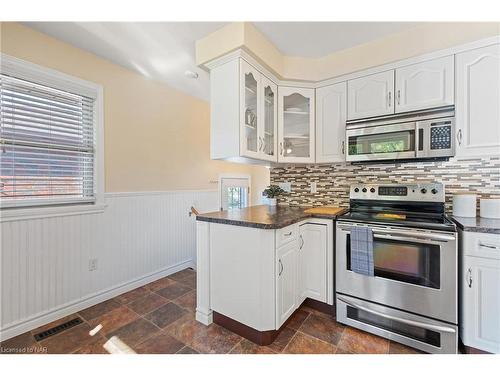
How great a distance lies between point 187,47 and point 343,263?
239 cm

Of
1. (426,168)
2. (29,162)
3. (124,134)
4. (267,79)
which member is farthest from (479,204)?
(29,162)

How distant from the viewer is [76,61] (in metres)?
2.04

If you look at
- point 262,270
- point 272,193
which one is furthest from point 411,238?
point 272,193

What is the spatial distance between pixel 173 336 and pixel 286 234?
3.90 ft

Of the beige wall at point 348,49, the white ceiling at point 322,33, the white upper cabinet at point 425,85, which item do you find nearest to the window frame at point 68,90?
the beige wall at point 348,49

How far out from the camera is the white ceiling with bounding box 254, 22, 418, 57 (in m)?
1.81

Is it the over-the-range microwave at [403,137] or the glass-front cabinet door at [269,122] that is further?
the glass-front cabinet door at [269,122]

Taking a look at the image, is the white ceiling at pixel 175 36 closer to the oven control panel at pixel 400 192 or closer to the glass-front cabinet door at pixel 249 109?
the glass-front cabinet door at pixel 249 109

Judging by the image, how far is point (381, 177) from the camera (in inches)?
87.5

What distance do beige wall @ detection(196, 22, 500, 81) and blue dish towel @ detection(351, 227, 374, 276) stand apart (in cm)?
154

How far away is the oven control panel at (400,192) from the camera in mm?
1790

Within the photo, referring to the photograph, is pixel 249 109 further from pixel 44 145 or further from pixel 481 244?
pixel 481 244

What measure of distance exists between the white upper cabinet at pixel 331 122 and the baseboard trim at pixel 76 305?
243 centimetres

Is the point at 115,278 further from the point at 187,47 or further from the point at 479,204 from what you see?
the point at 479,204
